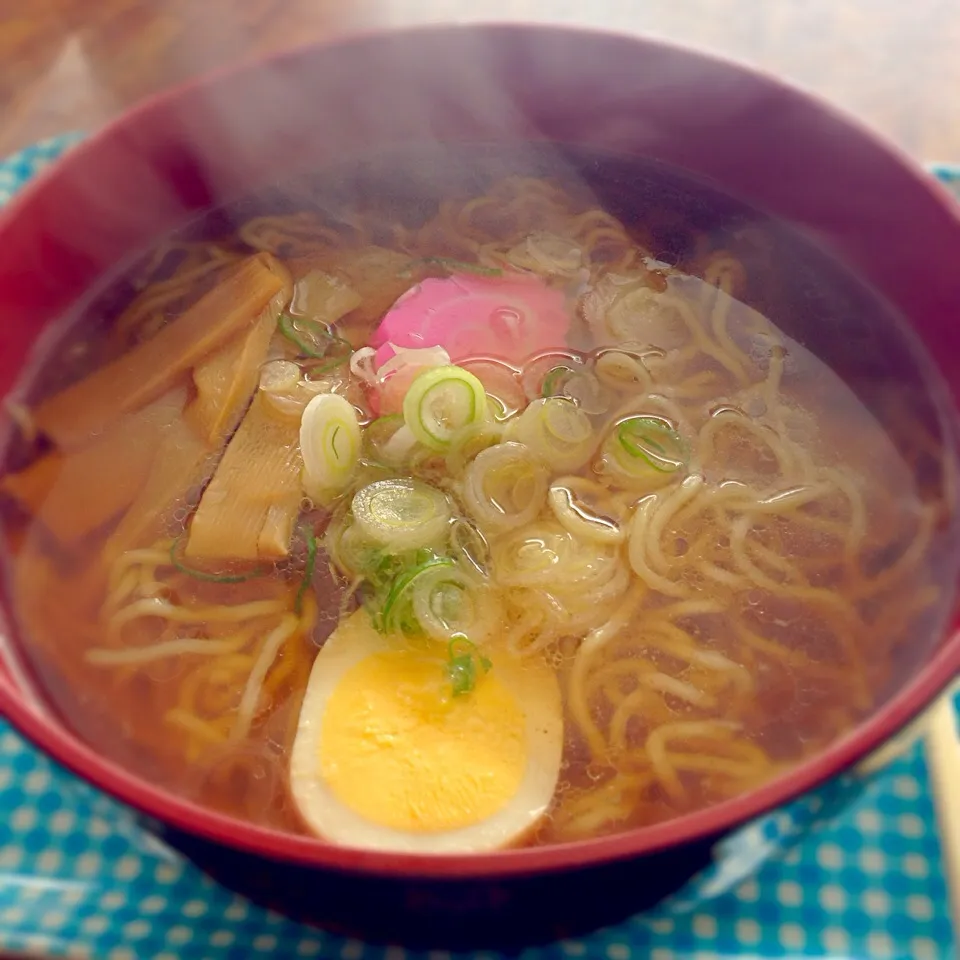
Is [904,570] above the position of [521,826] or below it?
below

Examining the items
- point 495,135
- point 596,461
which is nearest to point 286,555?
point 596,461

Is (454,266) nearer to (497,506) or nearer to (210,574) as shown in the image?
(497,506)

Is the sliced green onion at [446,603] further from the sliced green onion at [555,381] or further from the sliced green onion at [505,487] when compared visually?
the sliced green onion at [555,381]

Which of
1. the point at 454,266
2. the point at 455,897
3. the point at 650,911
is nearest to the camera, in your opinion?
the point at 455,897

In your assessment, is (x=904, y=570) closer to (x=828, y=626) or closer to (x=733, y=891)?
(x=828, y=626)

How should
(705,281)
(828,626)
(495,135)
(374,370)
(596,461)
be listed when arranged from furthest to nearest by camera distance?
(495,135) → (705,281) → (374,370) → (596,461) → (828,626)

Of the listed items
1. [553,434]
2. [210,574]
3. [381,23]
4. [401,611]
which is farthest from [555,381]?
[381,23]
